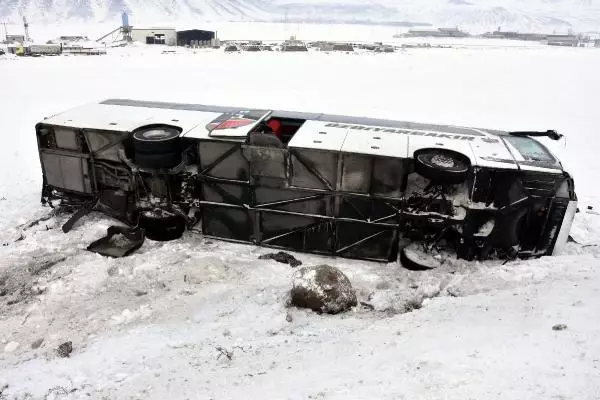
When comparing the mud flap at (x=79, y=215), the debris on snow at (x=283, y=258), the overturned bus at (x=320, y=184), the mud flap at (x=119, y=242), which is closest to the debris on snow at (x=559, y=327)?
the overturned bus at (x=320, y=184)

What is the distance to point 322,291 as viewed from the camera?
666 cm

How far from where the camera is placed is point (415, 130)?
947cm

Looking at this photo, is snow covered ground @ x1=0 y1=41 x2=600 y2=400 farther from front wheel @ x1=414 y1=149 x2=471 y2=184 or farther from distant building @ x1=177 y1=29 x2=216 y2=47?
distant building @ x1=177 y1=29 x2=216 y2=47

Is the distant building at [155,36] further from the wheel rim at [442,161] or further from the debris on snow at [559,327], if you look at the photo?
the debris on snow at [559,327]

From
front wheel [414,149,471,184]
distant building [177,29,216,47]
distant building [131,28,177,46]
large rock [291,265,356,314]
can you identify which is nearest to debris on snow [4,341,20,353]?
large rock [291,265,356,314]

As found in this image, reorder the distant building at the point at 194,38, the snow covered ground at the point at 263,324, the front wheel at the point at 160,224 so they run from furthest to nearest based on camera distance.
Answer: the distant building at the point at 194,38 < the front wheel at the point at 160,224 < the snow covered ground at the point at 263,324

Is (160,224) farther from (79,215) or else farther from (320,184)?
(320,184)

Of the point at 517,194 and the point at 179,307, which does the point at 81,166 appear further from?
the point at 517,194

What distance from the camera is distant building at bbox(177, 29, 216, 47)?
59.9m

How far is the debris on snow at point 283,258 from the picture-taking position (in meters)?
8.43

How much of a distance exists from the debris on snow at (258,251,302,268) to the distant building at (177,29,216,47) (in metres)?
56.9

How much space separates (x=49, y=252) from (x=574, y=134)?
19.9 meters

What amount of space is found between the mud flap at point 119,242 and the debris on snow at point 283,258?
257cm

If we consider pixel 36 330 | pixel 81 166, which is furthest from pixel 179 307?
pixel 81 166
